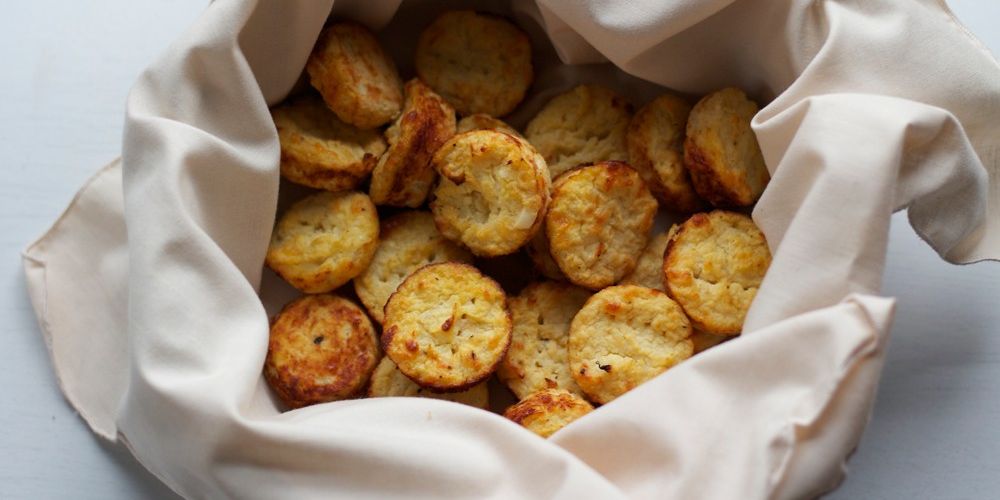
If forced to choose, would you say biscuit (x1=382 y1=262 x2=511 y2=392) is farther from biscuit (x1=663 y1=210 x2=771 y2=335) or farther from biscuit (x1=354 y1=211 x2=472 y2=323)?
biscuit (x1=663 y1=210 x2=771 y2=335)

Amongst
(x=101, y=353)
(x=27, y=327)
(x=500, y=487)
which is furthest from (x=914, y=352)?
(x=27, y=327)

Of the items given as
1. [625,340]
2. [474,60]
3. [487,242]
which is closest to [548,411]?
[625,340]

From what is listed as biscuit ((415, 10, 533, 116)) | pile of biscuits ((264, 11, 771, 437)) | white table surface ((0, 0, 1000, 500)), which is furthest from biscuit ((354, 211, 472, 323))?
white table surface ((0, 0, 1000, 500))

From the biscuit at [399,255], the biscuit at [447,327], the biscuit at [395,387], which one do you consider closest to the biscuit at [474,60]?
the biscuit at [399,255]

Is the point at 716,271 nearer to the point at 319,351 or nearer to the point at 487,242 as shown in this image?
the point at 487,242

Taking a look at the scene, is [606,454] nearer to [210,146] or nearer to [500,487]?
[500,487]

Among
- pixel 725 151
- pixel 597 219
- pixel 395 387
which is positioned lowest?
pixel 395 387
